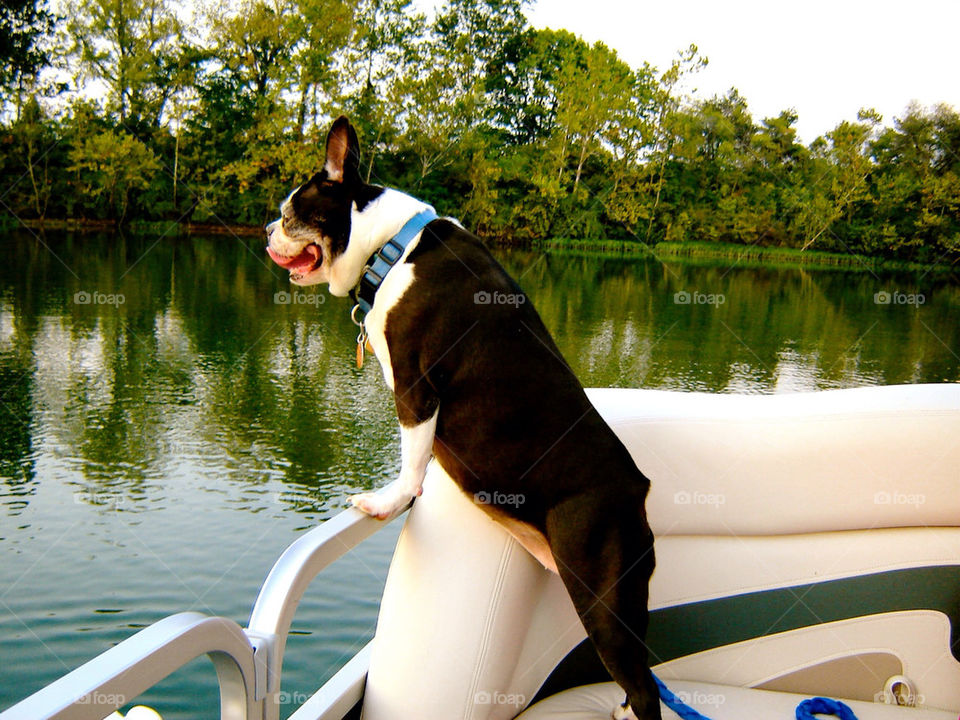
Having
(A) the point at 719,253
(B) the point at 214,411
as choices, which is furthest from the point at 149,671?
(A) the point at 719,253

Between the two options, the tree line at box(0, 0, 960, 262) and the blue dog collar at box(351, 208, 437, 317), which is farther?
the tree line at box(0, 0, 960, 262)

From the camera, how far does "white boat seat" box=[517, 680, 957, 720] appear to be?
4.45 ft

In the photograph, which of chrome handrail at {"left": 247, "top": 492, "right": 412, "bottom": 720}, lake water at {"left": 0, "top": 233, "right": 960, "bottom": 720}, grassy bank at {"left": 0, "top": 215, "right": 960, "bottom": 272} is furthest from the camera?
grassy bank at {"left": 0, "top": 215, "right": 960, "bottom": 272}

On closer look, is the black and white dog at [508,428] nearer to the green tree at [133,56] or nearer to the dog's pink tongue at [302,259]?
the dog's pink tongue at [302,259]

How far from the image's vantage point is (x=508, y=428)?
125 cm

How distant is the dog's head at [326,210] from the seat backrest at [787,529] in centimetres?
44

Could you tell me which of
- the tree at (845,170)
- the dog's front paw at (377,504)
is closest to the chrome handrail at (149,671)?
the dog's front paw at (377,504)

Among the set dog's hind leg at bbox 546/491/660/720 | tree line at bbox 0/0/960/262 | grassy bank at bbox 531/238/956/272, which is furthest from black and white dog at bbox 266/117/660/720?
grassy bank at bbox 531/238/956/272

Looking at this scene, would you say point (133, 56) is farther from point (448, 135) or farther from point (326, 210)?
point (326, 210)

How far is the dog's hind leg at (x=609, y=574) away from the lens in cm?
122

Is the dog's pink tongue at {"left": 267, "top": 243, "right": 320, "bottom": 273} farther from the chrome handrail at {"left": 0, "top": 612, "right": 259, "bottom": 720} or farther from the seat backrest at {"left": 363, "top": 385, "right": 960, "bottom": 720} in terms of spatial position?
the chrome handrail at {"left": 0, "top": 612, "right": 259, "bottom": 720}

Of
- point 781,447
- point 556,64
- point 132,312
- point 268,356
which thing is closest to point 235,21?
point 556,64

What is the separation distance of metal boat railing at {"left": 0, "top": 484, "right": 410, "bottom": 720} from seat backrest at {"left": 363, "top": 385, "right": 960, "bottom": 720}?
0.99 feet

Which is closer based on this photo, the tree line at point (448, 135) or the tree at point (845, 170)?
the tree line at point (448, 135)
